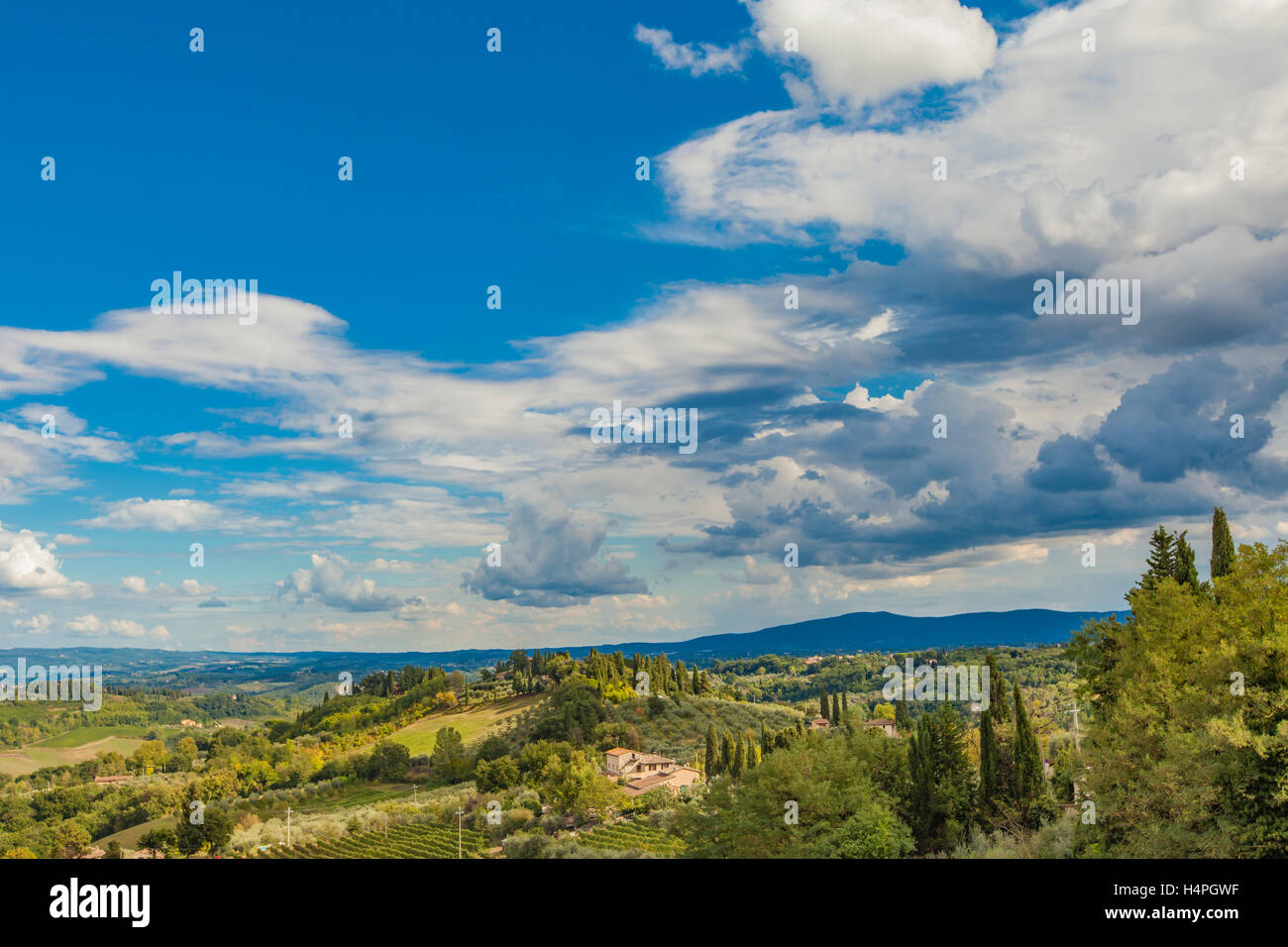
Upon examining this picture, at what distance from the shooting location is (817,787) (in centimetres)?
3850

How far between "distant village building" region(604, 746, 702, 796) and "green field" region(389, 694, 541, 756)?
37.1 m

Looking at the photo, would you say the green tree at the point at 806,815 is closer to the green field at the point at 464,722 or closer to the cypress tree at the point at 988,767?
the cypress tree at the point at 988,767

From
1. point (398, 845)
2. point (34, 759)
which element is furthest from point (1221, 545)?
point (34, 759)

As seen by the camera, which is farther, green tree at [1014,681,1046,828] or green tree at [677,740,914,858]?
green tree at [1014,681,1046,828]

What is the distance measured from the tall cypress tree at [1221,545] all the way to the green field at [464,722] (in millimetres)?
125576

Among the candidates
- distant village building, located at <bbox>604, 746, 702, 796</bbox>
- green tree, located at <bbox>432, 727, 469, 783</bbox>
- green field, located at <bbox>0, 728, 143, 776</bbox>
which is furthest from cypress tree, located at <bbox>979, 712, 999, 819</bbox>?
green field, located at <bbox>0, 728, 143, 776</bbox>

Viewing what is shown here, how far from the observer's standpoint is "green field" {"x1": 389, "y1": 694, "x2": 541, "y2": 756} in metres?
151

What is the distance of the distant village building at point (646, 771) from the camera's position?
10556 cm

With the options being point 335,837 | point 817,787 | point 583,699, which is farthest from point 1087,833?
point 583,699

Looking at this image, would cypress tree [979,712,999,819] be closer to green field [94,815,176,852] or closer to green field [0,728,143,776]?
green field [94,815,176,852]

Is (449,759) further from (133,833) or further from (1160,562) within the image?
(1160,562)

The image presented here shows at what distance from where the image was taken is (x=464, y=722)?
162m
